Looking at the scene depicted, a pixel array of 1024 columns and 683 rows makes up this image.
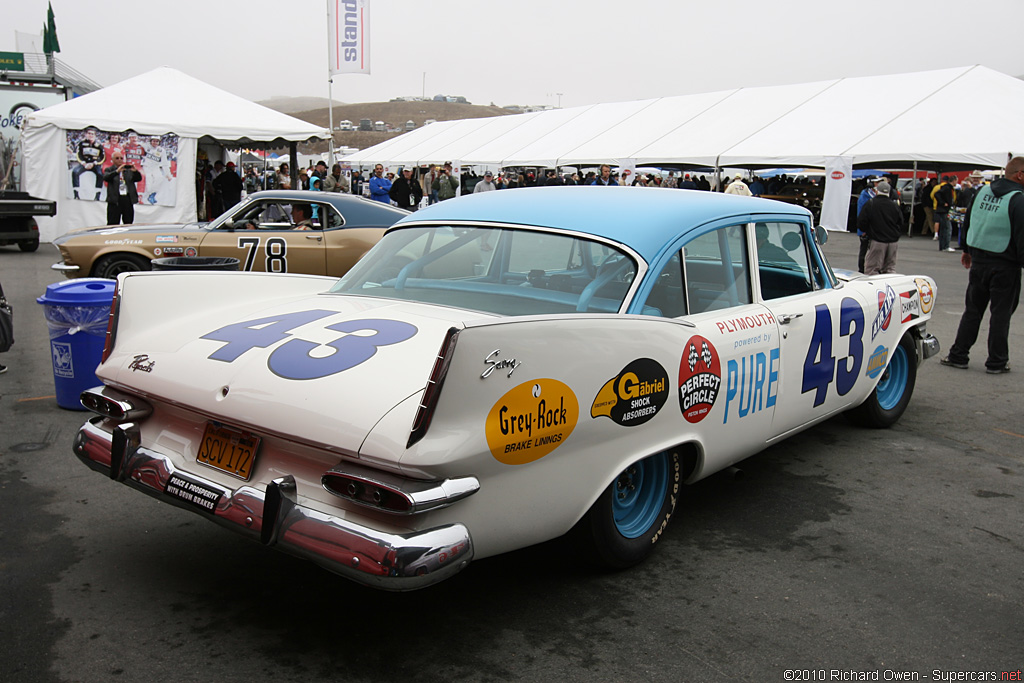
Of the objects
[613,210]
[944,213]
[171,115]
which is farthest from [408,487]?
[944,213]

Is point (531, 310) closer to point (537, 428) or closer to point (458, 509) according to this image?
point (537, 428)

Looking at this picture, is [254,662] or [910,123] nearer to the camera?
[254,662]

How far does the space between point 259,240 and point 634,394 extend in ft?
23.5

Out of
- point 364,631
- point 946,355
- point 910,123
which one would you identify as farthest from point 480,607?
point 910,123

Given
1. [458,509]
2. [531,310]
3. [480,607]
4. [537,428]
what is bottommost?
[480,607]

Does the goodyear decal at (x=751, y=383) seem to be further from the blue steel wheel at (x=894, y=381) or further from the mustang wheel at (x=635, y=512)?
the blue steel wheel at (x=894, y=381)

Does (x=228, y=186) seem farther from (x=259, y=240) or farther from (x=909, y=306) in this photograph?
(x=909, y=306)

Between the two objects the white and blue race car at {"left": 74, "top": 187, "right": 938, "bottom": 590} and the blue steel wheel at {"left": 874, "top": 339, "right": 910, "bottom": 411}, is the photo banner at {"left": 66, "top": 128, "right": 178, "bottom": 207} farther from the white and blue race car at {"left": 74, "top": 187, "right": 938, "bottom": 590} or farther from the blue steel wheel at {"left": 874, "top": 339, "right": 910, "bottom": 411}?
the blue steel wheel at {"left": 874, "top": 339, "right": 910, "bottom": 411}

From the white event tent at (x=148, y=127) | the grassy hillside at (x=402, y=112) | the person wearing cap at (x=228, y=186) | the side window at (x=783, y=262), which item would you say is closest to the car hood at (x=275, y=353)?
the side window at (x=783, y=262)

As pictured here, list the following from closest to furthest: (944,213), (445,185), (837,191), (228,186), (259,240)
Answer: (259,240) < (228,186) < (944,213) < (837,191) < (445,185)

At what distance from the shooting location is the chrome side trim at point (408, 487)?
8.06 ft

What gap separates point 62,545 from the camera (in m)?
3.60

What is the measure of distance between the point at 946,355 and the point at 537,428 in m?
6.93

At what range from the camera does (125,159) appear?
1723 cm
